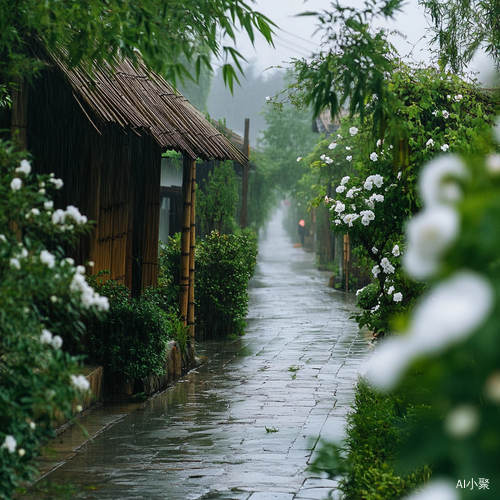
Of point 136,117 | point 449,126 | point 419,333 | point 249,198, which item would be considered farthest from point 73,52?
point 249,198

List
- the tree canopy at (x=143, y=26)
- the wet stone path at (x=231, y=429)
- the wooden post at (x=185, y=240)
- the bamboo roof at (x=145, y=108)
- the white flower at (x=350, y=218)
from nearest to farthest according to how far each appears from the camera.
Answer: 1. the tree canopy at (x=143, y=26)
2. the wet stone path at (x=231, y=429)
3. the bamboo roof at (x=145, y=108)
4. the white flower at (x=350, y=218)
5. the wooden post at (x=185, y=240)

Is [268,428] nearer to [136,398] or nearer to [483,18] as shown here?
[136,398]

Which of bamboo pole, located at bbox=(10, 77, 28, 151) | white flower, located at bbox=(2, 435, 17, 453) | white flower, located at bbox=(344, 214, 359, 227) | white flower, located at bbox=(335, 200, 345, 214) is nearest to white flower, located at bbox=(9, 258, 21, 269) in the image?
white flower, located at bbox=(2, 435, 17, 453)

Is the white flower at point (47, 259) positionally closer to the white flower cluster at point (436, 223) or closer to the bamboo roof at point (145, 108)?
the white flower cluster at point (436, 223)

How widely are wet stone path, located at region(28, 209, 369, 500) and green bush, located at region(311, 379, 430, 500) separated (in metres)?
0.34

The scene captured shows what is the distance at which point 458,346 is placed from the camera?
1167 mm

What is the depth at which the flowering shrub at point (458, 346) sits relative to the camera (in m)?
1.15

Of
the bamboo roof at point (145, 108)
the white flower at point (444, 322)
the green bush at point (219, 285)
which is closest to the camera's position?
the white flower at point (444, 322)

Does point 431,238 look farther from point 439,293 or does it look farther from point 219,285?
point 219,285

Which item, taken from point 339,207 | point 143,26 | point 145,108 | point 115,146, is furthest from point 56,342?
point 115,146

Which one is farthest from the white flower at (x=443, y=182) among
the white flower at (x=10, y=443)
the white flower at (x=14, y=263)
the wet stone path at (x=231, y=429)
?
the wet stone path at (x=231, y=429)

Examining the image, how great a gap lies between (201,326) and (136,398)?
16.6 ft

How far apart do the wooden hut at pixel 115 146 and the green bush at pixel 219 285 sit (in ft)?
8.04

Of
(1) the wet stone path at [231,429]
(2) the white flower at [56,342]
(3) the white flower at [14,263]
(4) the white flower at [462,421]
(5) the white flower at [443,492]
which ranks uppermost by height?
(3) the white flower at [14,263]
